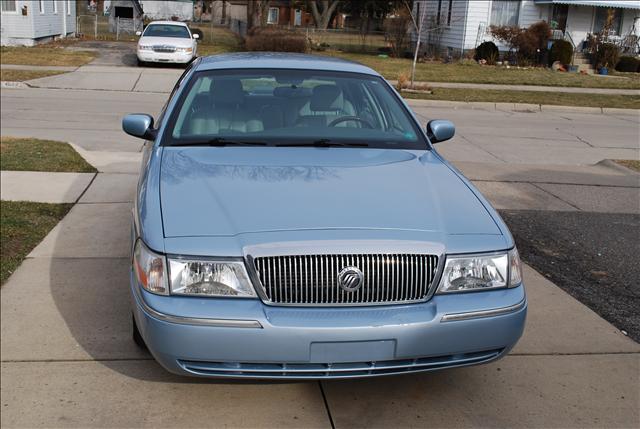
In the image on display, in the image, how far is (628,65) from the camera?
29.6 meters

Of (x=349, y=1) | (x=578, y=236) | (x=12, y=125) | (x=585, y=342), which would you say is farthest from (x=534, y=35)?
(x=349, y=1)

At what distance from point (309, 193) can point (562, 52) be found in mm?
28115

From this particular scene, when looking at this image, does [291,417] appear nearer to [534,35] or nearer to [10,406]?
[10,406]

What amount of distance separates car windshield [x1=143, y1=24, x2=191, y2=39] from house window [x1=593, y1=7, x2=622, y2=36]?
1799 centimetres

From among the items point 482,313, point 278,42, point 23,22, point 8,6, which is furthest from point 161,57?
point 482,313

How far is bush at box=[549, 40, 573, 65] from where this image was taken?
29.4 meters

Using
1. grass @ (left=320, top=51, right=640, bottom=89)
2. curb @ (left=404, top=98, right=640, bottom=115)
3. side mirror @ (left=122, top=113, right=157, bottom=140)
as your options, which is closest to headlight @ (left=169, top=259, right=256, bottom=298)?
side mirror @ (left=122, top=113, right=157, bottom=140)

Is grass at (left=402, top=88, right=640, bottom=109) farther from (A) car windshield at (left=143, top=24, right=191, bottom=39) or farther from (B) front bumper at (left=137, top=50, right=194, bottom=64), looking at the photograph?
(A) car windshield at (left=143, top=24, right=191, bottom=39)

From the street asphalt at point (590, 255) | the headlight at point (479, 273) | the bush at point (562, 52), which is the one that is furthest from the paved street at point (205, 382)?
the bush at point (562, 52)

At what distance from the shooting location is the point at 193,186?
392 cm

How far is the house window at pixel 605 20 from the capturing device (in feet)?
105

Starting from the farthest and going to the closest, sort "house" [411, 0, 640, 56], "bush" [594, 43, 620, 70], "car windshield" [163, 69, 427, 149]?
"house" [411, 0, 640, 56]
"bush" [594, 43, 620, 70]
"car windshield" [163, 69, 427, 149]

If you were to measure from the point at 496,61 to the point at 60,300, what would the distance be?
1099 inches

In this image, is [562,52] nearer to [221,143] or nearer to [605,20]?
[605,20]
